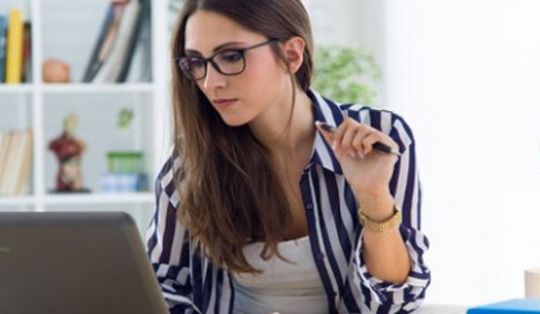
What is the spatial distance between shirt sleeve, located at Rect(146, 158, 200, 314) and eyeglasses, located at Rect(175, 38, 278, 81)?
0.25m

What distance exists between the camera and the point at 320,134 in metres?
2.27

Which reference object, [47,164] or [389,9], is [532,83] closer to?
[389,9]

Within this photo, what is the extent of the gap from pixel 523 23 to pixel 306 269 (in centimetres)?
210

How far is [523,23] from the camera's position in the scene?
4020 millimetres

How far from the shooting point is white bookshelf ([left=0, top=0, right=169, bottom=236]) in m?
4.34

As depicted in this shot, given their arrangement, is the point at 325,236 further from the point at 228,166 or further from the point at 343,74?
the point at 343,74

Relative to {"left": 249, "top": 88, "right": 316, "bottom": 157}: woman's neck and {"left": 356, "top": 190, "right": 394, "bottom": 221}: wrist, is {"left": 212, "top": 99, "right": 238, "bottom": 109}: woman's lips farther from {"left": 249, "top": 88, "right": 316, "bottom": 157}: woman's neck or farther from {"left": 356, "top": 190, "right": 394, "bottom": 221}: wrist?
{"left": 356, "top": 190, "right": 394, "bottom": 221}: wrist

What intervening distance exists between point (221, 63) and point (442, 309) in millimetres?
571

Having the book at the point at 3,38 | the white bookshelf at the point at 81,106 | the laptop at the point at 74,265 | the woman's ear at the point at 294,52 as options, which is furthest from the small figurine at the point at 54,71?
the laptop at the point at 74,265

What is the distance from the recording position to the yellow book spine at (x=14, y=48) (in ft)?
14.0

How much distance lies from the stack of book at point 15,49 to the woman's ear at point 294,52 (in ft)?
7.44

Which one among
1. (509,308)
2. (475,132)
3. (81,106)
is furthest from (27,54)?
(509,308)

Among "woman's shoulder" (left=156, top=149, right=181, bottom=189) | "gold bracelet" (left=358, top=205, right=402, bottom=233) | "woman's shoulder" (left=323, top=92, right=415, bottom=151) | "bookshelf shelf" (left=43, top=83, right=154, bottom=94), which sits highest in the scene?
"bookshelf shelf" (left=43, top=83, right=154, bottom=94)

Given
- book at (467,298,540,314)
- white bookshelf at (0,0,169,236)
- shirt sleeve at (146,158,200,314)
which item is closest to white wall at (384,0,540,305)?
white bookshelf at (0,0,169,236)
